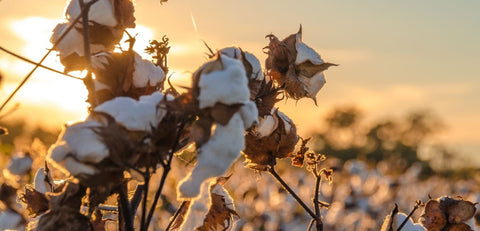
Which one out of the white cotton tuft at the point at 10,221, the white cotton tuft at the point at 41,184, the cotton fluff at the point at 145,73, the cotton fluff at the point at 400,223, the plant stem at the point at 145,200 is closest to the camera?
the plant stem at the point at 145,200

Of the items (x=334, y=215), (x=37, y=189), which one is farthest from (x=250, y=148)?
(x=334, y=215)

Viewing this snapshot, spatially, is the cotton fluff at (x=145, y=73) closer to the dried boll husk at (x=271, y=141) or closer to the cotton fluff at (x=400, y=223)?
the dried boll husk at (x=271, y=141)

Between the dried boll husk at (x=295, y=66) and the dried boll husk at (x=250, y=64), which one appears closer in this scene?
the dried boll husk at (x=250, y=64)

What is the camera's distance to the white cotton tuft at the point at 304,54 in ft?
6.98

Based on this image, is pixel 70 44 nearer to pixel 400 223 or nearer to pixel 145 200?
pixel 145 200

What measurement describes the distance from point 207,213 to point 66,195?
0.36 m

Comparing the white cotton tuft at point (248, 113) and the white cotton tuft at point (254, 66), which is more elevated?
the white cotton tuft at point (248, 113)

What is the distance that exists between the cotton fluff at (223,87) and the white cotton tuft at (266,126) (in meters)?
0.57

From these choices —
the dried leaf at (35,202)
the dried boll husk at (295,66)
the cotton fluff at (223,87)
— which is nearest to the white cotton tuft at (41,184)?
the dried leaf at (35,202)

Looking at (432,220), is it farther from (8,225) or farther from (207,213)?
(8,225)

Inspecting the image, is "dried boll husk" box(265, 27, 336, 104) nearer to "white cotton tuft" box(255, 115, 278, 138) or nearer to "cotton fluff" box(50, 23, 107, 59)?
"white cotton tuft" box(255, 115, 278, 138)

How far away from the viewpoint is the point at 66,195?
64.4 inches

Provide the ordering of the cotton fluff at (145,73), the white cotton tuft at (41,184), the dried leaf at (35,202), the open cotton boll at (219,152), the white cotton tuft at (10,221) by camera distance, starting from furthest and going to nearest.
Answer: the white cotton tuft at (10,221) → the white cotton tuft at (41,184) → the dried leaf at (35,202) → the cotton fluff at (145,73) → the open cotton boll at (219,152)

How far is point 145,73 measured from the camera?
5.78ft
